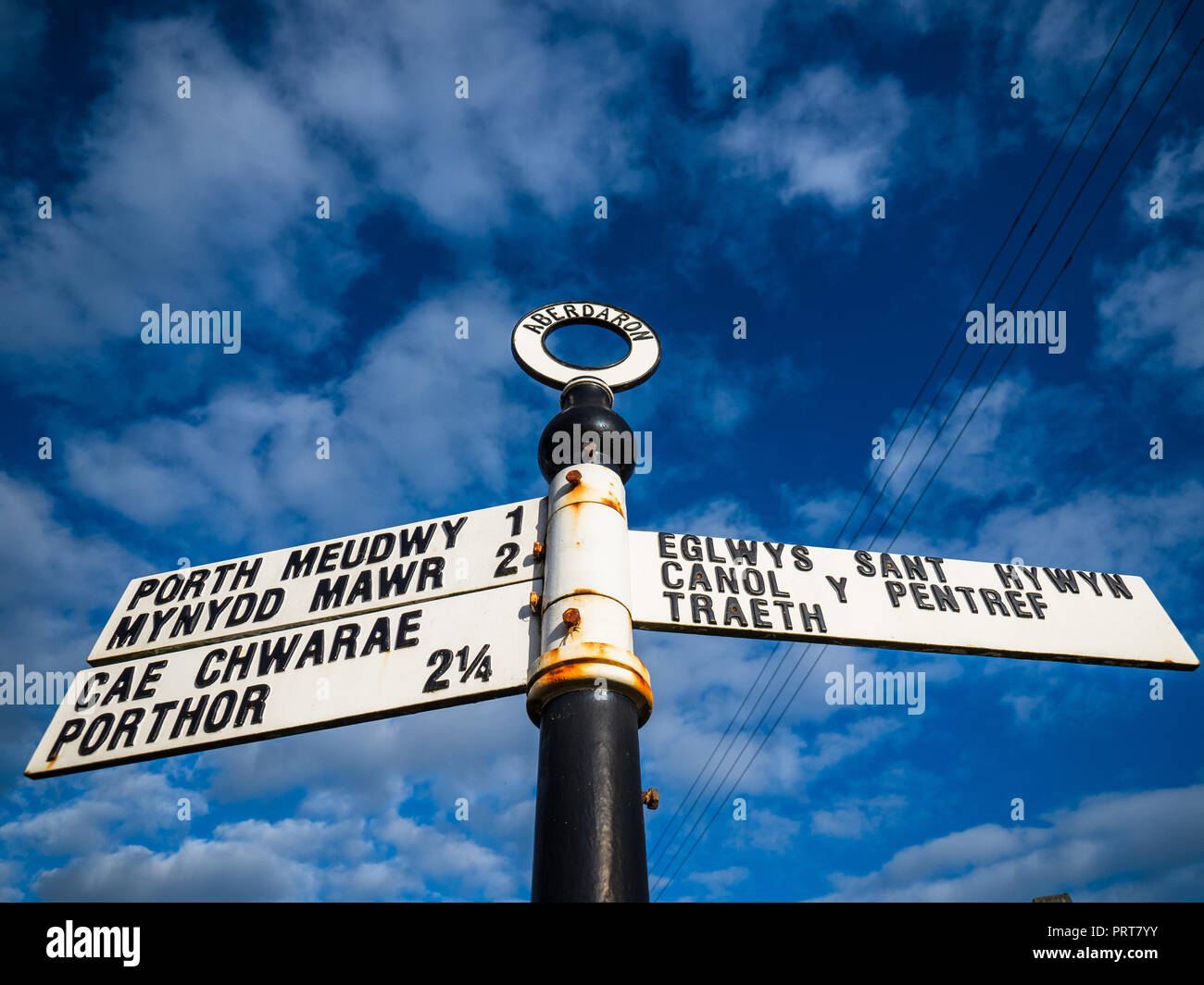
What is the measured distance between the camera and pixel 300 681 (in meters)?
2.81

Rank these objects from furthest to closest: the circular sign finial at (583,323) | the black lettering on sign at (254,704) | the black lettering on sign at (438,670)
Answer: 1. the circular sign finial at (583,323)
2. the black lettering on sign at (254,704)
3. the black lettering on sign at (438,670)

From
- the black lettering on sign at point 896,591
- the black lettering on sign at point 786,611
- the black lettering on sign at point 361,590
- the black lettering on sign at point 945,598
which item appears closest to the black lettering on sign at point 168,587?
the black lettering on sign at point 361,590

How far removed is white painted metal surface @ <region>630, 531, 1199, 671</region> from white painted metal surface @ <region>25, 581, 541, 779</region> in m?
0.57

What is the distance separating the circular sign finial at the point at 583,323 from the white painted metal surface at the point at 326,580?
854mm

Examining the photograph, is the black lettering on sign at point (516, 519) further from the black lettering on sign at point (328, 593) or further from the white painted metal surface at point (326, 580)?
the black lettering on sign at point (328, 593)

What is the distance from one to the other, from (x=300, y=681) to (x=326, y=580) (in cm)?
50

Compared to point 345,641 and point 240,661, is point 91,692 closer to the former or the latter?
point 240,661

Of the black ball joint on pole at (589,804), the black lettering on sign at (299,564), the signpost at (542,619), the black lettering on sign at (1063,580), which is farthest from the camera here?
the black lettering on sign at (1063,580)

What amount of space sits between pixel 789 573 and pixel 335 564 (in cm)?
199

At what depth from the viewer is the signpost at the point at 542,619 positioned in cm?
250

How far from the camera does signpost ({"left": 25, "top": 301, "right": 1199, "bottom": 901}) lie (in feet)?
8.21
